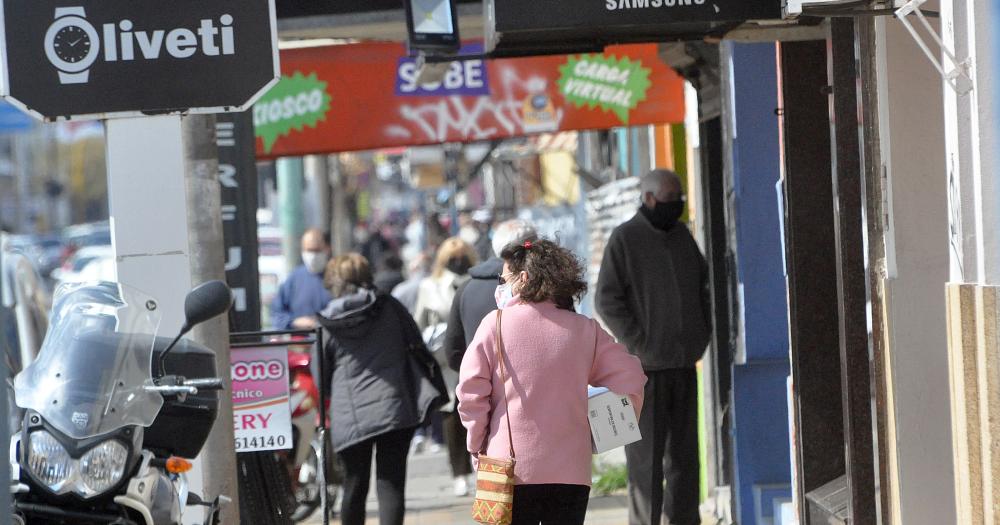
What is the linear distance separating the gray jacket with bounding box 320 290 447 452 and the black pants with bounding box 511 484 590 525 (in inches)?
88.7

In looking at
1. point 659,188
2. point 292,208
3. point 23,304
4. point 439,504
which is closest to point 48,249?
point 292,208

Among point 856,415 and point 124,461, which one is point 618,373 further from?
point 124,461

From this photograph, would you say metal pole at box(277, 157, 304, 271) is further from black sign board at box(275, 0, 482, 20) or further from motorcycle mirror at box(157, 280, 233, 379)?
motorcycle mirror at box(157, 280, 233, 379)

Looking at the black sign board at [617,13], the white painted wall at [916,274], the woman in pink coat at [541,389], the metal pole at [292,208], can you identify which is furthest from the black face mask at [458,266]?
the metal pole at [292,208]

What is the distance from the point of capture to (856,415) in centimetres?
579

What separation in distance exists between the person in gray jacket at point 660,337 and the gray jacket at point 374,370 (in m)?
1.05

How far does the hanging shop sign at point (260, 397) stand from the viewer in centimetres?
731

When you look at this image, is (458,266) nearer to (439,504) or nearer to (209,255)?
(439,504)

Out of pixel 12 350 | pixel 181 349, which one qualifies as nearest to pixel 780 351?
pixel 181 349

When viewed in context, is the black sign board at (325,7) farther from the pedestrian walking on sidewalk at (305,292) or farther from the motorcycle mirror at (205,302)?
the pedestrian walking on sidewalk at (305,292)

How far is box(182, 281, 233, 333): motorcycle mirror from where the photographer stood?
192 inches

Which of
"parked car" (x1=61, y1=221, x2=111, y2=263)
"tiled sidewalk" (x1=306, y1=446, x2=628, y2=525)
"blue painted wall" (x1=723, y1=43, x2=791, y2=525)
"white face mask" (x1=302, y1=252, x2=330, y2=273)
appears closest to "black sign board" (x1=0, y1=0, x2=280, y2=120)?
"blue painted wall" (x1=723, y1=43, x2=791, y2=525)

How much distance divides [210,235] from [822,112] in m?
2.87

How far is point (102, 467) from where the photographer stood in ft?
15.3
